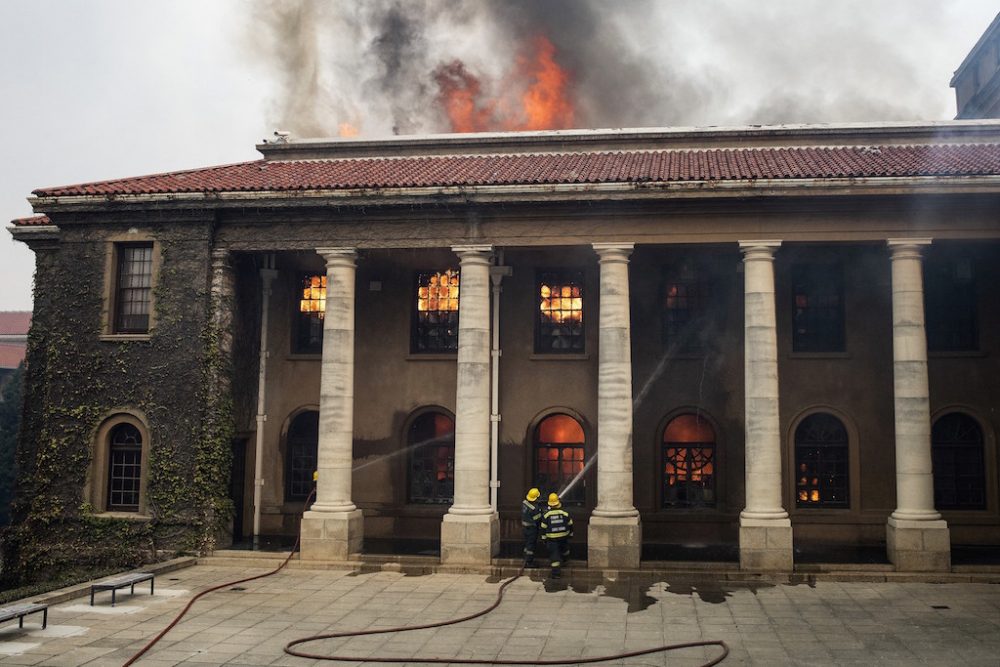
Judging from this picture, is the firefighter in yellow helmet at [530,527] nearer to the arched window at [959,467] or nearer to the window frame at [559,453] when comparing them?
the window frame at [559,453]

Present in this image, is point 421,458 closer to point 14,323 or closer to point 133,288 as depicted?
point 133,288

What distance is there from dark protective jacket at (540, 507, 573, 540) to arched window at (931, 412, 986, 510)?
1068cm

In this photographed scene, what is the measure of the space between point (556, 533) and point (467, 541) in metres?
2.49

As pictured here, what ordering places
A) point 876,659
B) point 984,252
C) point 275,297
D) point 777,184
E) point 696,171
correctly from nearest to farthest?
point 876,659
point 777,184
point 696,171
point 984,252
point 275,297

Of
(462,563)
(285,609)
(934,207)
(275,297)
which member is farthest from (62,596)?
(934,207)

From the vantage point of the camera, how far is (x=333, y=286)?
71.4 ft

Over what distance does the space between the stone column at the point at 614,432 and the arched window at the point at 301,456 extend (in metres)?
8.83

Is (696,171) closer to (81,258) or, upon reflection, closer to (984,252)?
(984,252)

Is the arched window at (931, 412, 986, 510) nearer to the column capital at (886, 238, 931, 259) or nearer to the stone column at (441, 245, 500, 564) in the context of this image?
the column capital at (886, 238, 931, 259)

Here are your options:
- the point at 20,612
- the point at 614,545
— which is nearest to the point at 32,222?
the point at 20,612

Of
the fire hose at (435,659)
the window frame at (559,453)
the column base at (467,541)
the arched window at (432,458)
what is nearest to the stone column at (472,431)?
the column base at (467,541)

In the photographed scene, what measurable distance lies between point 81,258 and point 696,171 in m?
16.2

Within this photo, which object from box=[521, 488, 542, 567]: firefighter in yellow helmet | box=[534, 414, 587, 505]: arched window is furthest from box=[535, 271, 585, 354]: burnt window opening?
box=[521, 488, 542, 567]: firefighter in yellow helmet

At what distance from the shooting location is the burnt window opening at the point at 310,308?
25016 mm
